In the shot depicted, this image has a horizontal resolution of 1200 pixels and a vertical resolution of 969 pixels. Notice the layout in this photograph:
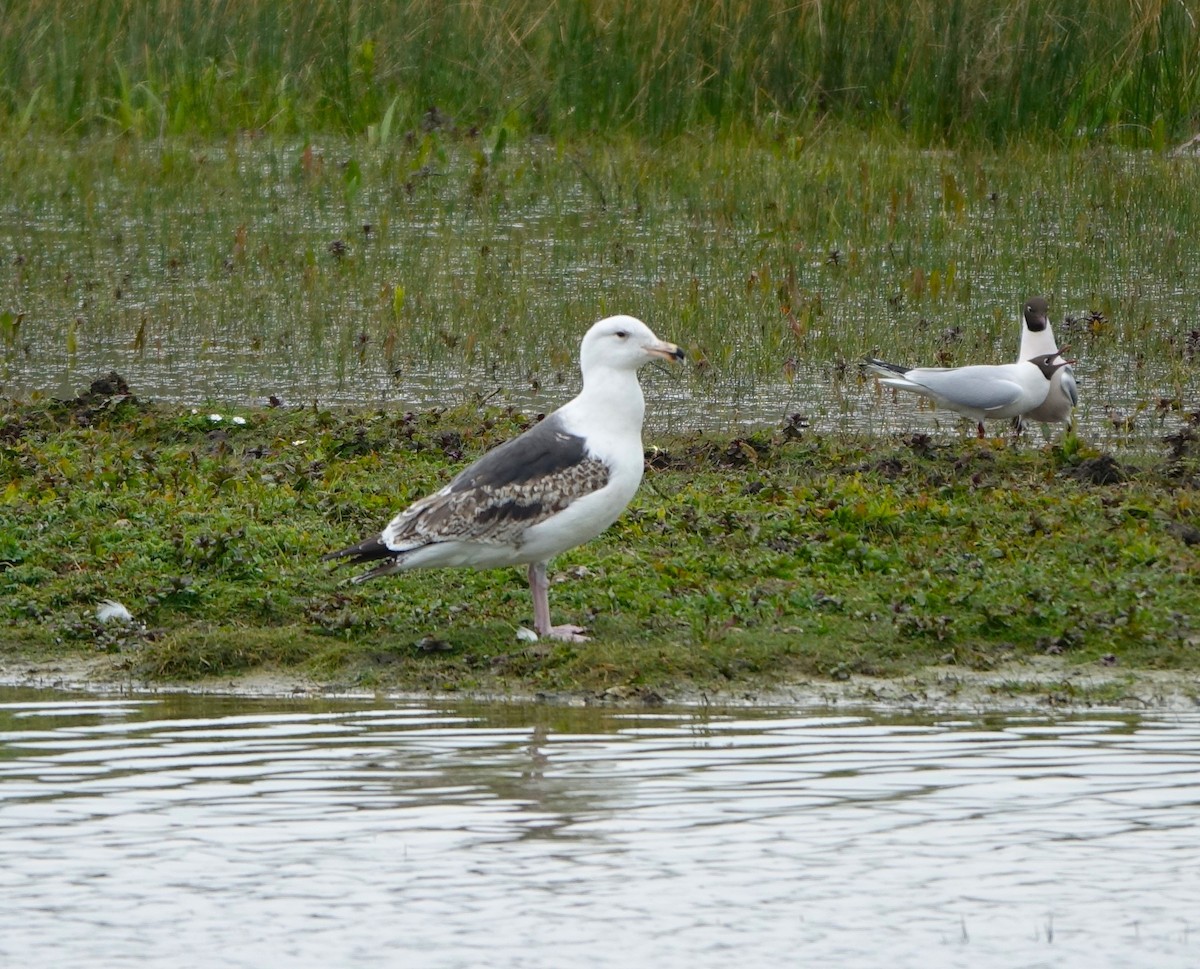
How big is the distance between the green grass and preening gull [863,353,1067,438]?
3.49 feet

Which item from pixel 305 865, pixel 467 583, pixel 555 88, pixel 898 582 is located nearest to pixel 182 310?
pixel 555 88

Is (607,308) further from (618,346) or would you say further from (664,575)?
(664,575)

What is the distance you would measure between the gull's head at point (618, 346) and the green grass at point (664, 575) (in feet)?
2.77

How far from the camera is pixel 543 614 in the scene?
7828mm

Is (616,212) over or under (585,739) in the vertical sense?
over

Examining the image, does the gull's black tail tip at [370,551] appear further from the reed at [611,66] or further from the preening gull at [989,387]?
the reed at [611,66]

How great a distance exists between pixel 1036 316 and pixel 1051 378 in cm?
88

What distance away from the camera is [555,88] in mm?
18062

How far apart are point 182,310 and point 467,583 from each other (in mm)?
6309

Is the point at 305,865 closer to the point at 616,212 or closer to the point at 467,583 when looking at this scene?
the point at 467,583

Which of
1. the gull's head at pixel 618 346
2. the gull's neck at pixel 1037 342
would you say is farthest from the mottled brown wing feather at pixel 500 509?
the gull's neck at pixel 1037 342

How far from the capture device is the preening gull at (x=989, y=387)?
1117 cm

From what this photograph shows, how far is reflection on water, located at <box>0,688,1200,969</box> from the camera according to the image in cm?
504

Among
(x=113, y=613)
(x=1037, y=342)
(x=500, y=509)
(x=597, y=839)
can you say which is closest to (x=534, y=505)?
(x=500, y=509)
